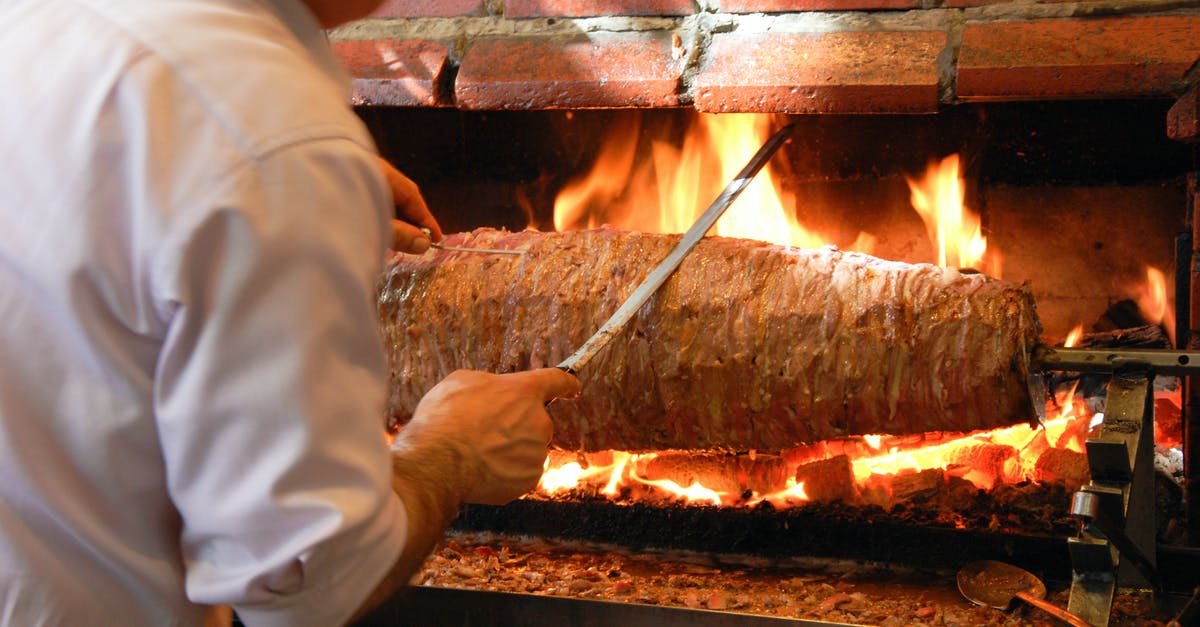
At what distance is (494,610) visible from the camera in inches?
102

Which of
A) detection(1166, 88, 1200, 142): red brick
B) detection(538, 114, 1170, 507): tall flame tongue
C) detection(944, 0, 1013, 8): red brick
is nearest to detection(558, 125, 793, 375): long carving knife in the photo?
detection(538, 114, 1170, 507): tall flame tongue

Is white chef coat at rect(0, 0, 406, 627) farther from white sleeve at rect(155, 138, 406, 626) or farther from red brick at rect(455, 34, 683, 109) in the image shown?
red brick at rect(455, 34, 683, 109)

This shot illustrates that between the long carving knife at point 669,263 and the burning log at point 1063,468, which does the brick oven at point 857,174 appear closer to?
the burning log at point 1063,468

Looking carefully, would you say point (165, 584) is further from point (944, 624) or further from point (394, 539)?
point (944, 624)

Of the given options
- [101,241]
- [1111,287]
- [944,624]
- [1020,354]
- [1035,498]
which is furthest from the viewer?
[1111,287]

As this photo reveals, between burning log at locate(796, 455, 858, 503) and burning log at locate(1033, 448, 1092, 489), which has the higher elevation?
burning log at locate(1033, 448, 1092, 489)

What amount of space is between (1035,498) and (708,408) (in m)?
1.01

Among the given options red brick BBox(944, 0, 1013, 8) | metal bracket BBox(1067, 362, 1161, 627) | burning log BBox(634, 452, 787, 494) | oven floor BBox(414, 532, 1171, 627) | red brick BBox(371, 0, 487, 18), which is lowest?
oven floor BBox(414, 532, 1171, 627)

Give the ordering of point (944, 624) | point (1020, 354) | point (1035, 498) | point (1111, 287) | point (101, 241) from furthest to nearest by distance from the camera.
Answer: point (1111, 287) → point (1035, 498) → point (944, 624) → point (1020, 354) → point (101, 241)

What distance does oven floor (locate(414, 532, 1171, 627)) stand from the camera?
2.58 m

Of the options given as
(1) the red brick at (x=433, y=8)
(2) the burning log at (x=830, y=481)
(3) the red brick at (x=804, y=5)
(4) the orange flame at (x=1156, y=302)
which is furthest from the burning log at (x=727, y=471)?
(1) the red brick at (x=433, y=8)

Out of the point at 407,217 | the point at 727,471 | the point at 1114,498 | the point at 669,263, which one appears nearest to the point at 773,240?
the point at 727,471

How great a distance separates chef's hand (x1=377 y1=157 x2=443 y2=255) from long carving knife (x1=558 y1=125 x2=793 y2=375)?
420 mm

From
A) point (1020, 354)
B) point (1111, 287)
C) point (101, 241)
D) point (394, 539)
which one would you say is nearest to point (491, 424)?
point (394, 539)
